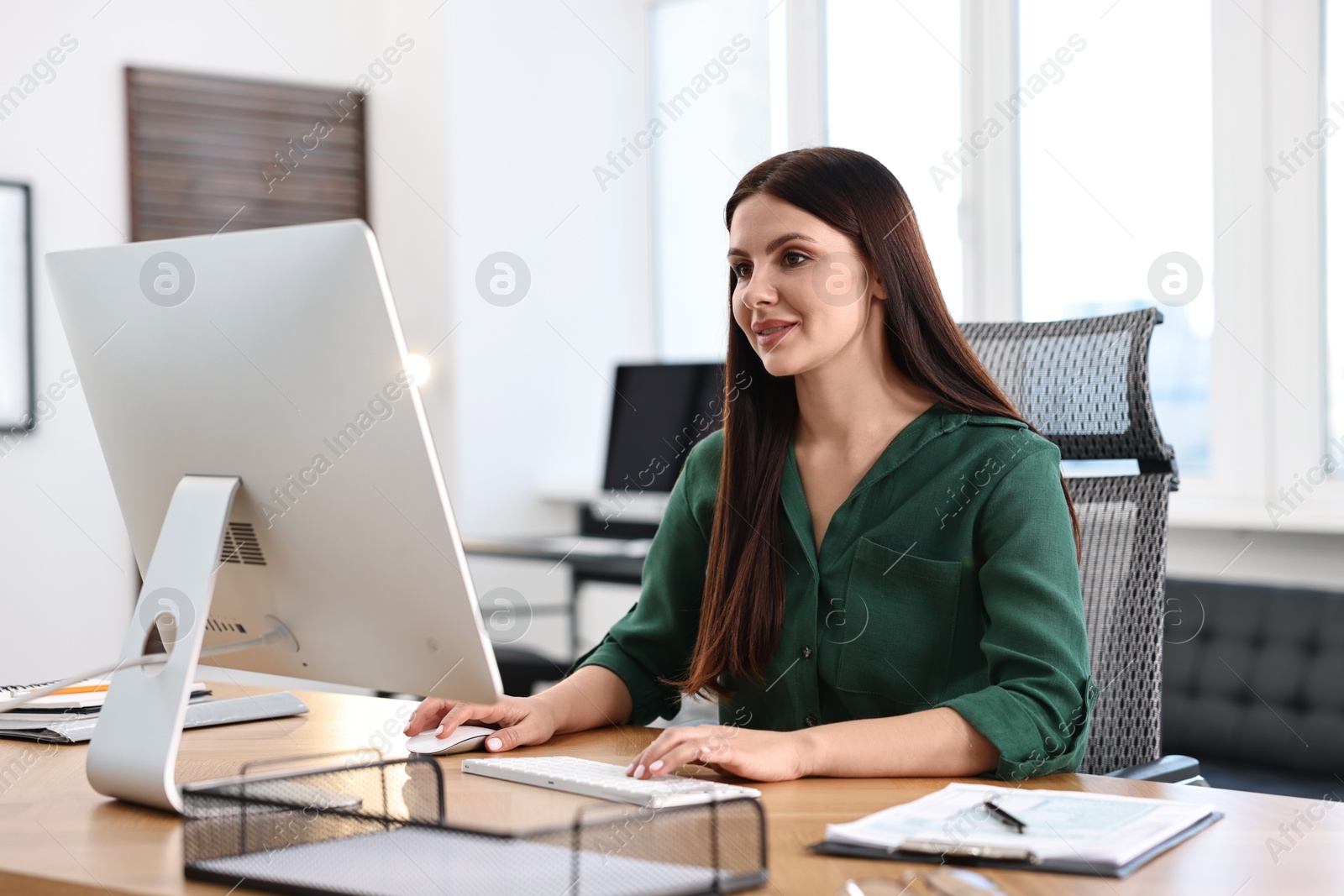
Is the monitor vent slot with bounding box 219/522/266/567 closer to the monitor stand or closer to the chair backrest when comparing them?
the monitor stand

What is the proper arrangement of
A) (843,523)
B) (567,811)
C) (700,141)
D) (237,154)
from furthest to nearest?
1. (700,141)
2. (237,154)
3. (843,523)
4. (567,811)

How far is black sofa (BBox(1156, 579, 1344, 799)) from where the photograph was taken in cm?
251

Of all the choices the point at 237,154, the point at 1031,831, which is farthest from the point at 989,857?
the point at 237,154

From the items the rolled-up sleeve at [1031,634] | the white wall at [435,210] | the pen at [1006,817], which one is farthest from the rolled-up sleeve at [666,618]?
the white wall at [435,210]

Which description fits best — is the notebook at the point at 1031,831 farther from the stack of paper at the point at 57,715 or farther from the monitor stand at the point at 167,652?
the stack of paper at the point at 57,715

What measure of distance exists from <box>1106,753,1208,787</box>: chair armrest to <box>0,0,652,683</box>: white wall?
316cm

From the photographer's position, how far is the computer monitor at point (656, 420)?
384cm

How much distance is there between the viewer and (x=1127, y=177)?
135 inches

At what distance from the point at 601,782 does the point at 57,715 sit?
826 millimetres

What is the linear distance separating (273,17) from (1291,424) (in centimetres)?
344

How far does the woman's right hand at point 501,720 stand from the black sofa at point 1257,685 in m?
1.51

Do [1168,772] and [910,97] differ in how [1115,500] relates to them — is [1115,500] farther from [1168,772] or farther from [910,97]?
[910,97]

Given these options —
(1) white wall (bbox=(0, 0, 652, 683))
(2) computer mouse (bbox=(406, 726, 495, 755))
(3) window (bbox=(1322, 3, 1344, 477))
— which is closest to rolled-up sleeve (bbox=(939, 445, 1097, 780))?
(2) computer mouse (bbox=(406, 726, 495, 755))

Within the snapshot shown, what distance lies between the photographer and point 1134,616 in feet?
5.57
